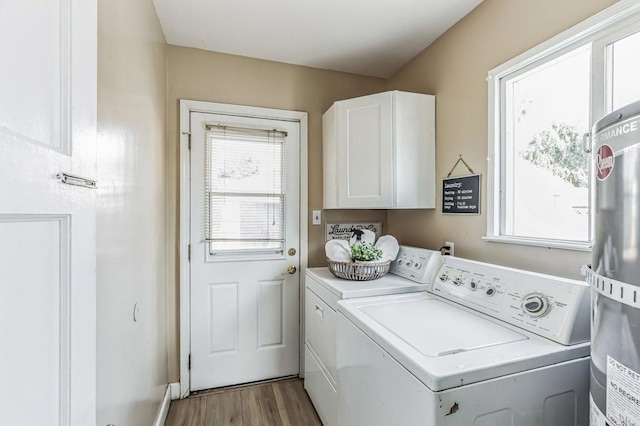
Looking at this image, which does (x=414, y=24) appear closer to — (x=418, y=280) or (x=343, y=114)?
(x=343, y=114)

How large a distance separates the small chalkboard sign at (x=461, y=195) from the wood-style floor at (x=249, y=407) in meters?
1.60

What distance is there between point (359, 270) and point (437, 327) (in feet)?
2.33

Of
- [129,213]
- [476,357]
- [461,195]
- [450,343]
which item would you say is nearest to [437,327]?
[450,343]

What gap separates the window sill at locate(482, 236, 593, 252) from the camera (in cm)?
122

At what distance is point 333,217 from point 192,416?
5.52 ft

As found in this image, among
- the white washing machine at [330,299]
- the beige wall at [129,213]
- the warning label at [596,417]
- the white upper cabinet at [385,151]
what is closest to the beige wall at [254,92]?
the beige wall at [129,213]

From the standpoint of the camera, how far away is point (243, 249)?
7.54 feet

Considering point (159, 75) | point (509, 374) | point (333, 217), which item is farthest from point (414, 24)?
point (509, 374)

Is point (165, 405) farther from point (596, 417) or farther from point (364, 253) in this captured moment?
point (596, 417)

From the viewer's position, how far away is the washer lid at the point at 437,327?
3.34 feet

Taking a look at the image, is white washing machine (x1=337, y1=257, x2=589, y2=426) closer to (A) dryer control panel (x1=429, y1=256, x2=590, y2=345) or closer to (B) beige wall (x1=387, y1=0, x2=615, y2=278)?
(A) dryer control panel (x1=429, y1=256, x2=590, y2=345)

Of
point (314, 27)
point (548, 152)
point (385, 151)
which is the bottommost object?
point (548, 152)

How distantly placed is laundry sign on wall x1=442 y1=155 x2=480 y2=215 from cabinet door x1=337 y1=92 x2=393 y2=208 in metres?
0.36

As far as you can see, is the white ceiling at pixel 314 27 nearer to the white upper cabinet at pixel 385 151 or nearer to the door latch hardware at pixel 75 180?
the white upper cabinet at pixel 385 151
